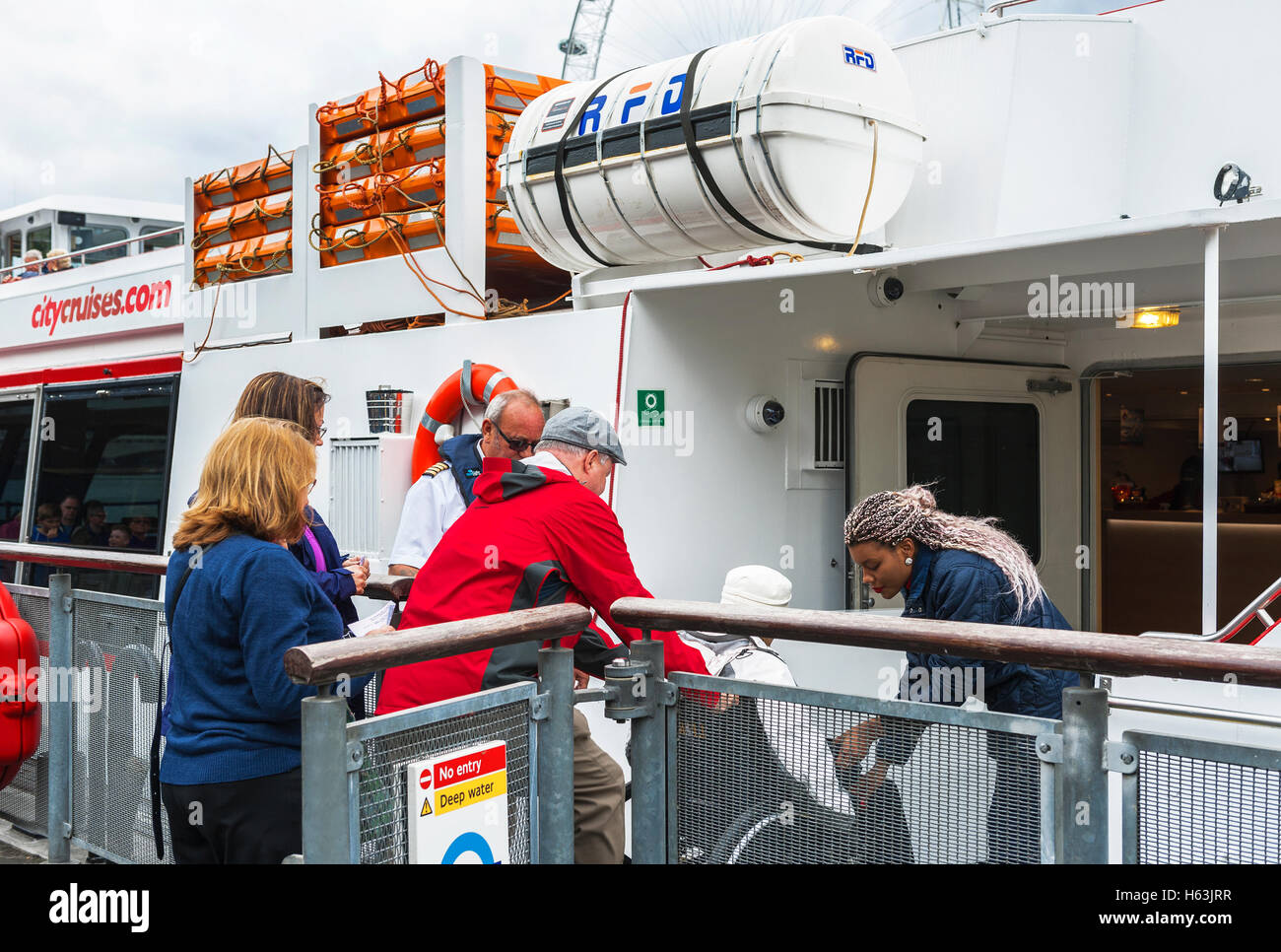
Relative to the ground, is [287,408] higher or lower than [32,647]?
higher

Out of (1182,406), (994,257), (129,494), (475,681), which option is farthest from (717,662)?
(1182,406)

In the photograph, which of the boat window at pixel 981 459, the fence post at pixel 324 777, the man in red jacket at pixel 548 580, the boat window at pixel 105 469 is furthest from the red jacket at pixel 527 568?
the boat window at pixel 105 469

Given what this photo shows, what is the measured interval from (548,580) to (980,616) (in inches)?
42.9

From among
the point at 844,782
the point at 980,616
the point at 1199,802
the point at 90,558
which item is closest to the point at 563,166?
the point at 90,558

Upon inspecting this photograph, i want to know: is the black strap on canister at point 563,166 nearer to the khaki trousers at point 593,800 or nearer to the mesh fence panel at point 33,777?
the mesh fence panel at point 33,777

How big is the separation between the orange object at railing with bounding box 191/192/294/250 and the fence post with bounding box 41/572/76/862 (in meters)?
3.04

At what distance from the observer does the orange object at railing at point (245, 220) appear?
6.73m

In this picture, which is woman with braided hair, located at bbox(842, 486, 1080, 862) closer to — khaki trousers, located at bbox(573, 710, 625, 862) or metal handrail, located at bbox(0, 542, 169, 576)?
khaki trousers, located at bbox(573, 710, 625, 862)

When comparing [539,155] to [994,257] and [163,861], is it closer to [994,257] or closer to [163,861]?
[994,257]

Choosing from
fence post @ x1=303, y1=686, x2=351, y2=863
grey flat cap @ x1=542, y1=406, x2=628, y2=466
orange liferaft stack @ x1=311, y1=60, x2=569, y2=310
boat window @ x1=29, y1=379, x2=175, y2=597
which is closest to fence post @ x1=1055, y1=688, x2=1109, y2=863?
fence post @ x1=303, y1=686, x2=351, y2=863

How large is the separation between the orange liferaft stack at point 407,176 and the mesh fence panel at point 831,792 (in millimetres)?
3515

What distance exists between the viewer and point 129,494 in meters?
7.30
